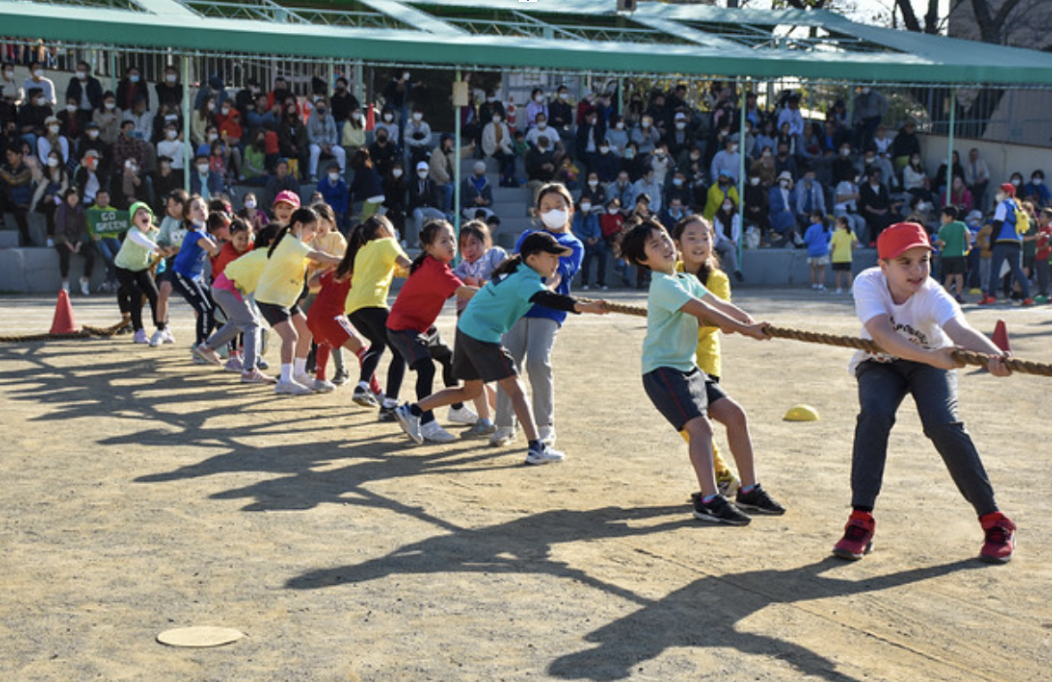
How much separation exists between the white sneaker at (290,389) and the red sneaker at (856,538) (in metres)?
6.22

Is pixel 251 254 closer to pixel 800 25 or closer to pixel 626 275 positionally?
pixel 626 275

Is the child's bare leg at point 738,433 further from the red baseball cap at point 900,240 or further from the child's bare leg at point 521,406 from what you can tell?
the child's bare leg at point 521,406

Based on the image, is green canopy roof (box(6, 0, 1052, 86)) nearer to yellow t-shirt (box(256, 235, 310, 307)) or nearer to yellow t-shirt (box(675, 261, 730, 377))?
yellow t-shirt (box(256, 235, 310, 307))

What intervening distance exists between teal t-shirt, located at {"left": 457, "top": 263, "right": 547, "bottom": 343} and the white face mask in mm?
457

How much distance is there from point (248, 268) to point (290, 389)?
135 centimetres

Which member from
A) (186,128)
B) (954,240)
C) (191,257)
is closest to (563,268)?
(191,257)

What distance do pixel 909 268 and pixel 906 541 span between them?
1.47 metres

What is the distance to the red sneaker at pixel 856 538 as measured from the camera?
6.80m

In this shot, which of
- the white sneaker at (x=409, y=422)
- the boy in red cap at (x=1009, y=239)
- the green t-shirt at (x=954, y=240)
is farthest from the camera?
the green t-shirt at (x=954, y=240)

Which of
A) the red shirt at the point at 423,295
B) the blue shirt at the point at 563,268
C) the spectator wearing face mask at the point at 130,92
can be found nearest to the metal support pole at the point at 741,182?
the spectator wearing face mask at the point at 130,92

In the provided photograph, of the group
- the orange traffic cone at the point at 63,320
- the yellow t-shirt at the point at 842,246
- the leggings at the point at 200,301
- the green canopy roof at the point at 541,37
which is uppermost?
the green canopy roof at the point at 541,37

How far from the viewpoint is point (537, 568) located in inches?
259

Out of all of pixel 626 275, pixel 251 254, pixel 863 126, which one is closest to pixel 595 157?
pixel 626 275

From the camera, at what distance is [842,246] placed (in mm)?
24141
